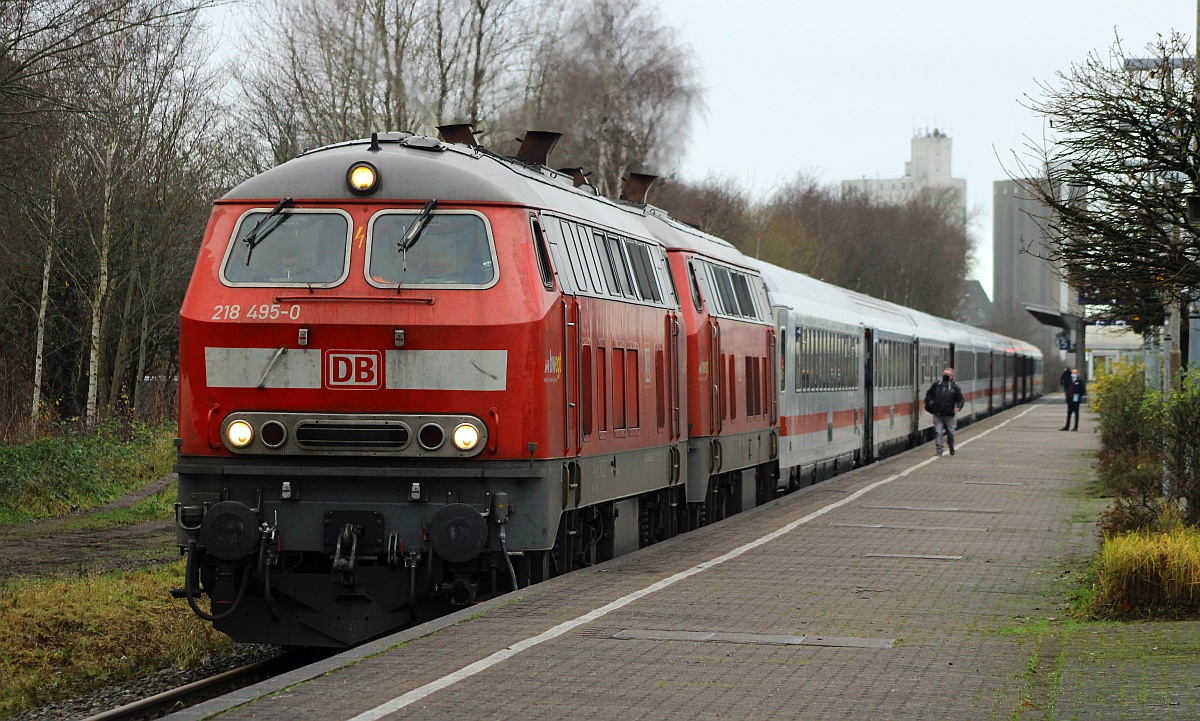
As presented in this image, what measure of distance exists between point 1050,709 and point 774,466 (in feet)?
45.3

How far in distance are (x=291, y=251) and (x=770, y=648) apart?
13.6 ft

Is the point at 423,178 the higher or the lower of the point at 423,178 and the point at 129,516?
the higher

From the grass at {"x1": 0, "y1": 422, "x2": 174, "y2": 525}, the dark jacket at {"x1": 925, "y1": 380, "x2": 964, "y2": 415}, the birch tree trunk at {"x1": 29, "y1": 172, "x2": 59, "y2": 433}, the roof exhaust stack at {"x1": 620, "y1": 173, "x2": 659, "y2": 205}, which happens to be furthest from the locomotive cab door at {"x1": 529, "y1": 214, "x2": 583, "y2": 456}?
the dark jacket at {"x1": 925, "y1": 380, "x2": 964, "y2": 415}

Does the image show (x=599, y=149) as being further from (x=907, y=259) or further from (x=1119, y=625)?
(x=907, y=259)

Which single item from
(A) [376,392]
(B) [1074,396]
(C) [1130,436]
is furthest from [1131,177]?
(B) [1074,396]

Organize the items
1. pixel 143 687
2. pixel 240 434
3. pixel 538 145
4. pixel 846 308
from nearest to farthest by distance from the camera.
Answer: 1. pixel 240 434
2. pixel 143 687
3. pixel 538 145
4. pixel 846 308

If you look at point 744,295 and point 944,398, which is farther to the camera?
point 944,398

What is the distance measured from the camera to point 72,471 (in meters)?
21.7

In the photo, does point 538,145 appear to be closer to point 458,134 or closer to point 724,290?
point 458,134

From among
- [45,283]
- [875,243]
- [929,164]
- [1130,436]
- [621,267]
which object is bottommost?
[1130,436]

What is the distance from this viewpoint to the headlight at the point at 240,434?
1024 centimetres

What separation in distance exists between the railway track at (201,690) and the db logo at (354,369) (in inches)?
80.3

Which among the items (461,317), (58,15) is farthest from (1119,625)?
(58,15)

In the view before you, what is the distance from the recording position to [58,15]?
16828 mm
